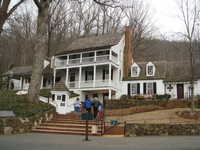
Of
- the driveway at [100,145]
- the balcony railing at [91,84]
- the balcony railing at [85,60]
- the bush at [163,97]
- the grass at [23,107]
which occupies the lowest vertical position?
the driveway at [100,145]

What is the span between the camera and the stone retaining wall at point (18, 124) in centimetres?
1443

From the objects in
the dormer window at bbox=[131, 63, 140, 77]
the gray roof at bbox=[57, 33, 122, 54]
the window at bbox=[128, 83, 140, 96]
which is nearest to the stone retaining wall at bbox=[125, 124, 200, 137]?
the window at bbox=[128, 83, 140, 96]

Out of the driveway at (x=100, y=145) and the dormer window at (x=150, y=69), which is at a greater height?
the dormer window at (x=150, y=69)

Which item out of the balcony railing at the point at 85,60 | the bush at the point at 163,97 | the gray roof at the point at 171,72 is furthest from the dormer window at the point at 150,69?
the bush at the point at 163,97

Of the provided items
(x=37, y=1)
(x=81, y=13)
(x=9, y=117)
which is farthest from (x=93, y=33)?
(x=9, y=117)

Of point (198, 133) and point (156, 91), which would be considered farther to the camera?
Result: point (156, 91)

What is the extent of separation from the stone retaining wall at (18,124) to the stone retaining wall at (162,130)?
606 cm

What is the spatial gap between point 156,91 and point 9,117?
2047cm

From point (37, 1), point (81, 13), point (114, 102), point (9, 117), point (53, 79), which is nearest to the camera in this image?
point (9, 117)

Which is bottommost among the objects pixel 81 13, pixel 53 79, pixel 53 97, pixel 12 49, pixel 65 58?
pixel 53 97

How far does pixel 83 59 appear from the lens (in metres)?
33.4

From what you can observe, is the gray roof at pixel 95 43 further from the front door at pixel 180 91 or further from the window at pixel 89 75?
the front door at pixel 180 91

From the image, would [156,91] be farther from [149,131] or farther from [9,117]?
[9,117]

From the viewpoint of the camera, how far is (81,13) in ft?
139
